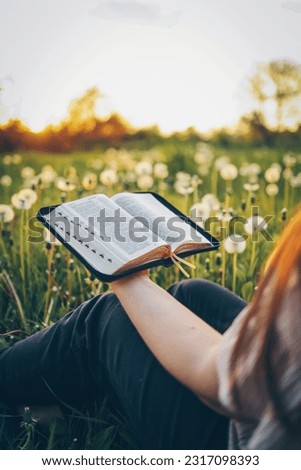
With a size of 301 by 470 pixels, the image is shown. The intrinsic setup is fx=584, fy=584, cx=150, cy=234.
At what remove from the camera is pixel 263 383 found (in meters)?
0.64

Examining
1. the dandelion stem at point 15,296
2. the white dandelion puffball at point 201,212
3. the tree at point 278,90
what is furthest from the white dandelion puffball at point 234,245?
the tree at point 278,90

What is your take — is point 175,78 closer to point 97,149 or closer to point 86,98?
point 86,98

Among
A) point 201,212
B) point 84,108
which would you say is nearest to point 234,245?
point 201,212

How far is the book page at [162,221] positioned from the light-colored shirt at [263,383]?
0.36 meters

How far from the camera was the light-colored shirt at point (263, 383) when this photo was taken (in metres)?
0.61

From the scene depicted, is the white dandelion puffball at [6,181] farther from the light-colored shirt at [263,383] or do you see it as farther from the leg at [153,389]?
the light-colored shirt at [263,383]

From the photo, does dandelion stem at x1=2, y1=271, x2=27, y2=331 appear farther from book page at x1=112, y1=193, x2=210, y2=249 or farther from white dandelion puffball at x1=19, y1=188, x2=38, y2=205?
book page at x1=112, y1=193, x2=210, y2=249

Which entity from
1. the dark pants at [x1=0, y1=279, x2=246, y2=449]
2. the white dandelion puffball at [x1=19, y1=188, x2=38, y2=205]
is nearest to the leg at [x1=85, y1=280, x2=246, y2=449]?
the dark pants at [x1=0, y1=279, x2=246, y2=449]

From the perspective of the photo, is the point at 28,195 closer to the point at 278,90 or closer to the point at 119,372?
the point at 119,372

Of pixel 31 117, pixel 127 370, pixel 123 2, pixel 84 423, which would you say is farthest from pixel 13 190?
pixel 127 370

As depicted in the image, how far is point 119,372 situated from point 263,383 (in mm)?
271

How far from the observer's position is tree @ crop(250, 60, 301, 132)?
2083 millimetres
